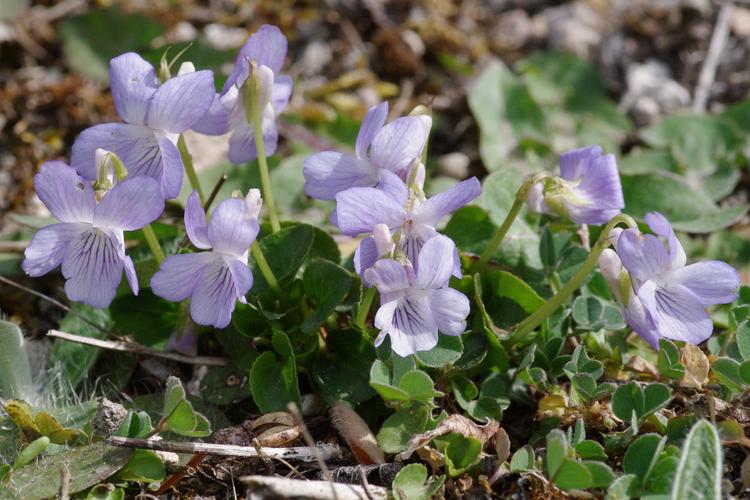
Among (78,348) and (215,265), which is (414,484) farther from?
(78,348)

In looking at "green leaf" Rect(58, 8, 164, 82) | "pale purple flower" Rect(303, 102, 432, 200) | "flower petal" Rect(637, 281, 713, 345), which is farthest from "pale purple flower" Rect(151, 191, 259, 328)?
"green leaf" Rect(58, 8, 164, 82)

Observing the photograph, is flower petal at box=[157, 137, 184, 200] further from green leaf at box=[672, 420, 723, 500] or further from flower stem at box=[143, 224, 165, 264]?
green leaf at box=[672, 420, 723, 500]

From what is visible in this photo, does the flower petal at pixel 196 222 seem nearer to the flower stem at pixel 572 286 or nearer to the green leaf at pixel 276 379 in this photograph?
the green leaf at pixel 276 379

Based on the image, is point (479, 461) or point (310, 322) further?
point (310, 322)

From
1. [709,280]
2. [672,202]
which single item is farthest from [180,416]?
[672,202]

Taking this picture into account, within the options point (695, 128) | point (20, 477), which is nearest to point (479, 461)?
point (20, 477)

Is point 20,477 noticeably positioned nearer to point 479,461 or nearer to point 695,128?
point 479,461
